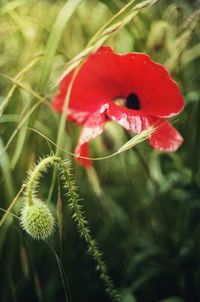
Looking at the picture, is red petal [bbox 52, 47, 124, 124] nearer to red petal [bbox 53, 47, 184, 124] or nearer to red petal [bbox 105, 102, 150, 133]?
red petal [bbox 53, 47, 184, 124]

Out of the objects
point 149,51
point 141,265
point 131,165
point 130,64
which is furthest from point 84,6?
point 141,265

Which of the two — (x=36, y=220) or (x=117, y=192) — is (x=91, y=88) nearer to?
(x=36, y=220)

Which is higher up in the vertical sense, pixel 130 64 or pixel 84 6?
pixel 84 6

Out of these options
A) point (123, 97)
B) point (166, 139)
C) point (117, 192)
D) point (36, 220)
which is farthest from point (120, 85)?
point (117, 192)

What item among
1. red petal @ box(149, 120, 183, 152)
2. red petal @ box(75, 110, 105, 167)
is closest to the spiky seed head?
red petal @ box(75, 110, 105, 167)

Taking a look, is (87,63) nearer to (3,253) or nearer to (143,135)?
(143,135)
